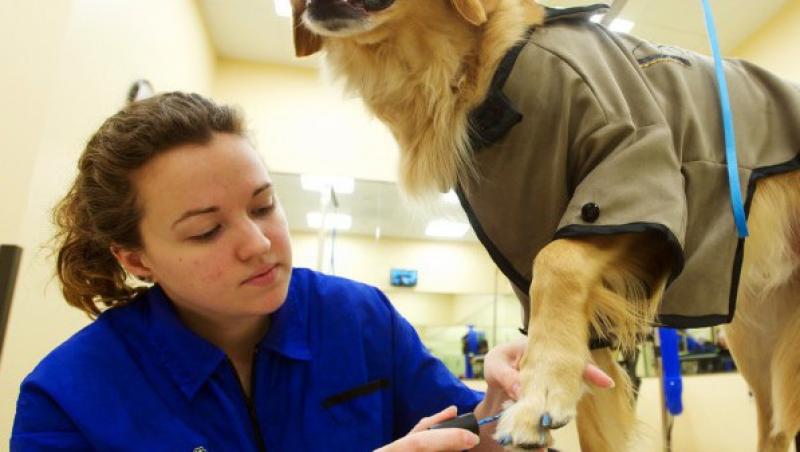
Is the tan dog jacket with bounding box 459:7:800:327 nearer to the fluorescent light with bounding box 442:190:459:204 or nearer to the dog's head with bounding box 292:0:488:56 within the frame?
the fluorescent light with bounding box 442:190:459:204

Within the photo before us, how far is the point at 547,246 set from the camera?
0.66m

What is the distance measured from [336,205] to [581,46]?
2729mm

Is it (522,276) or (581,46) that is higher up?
(581,46)

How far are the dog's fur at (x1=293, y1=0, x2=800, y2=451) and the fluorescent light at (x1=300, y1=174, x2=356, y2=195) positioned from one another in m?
2.26

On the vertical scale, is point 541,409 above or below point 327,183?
below

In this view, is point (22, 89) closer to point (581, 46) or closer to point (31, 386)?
point (31, 386)

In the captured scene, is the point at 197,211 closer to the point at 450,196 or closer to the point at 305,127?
the point at 450,196

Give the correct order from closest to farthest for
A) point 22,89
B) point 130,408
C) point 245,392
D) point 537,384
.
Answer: point 537,384
point 130,408
point 245,392
point 22,89

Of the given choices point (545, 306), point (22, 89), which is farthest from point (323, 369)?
point (22, 89)

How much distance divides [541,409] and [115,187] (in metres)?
0.65

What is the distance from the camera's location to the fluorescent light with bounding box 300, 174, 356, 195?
328 centimetres

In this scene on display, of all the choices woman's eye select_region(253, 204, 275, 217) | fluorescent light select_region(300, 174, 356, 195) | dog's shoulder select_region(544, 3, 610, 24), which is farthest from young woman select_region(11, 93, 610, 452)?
fluorescent light select_region(300, 174, 356, 195)

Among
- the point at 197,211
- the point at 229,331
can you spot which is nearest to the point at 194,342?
the point at 229,331

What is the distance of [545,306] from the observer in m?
0.63
